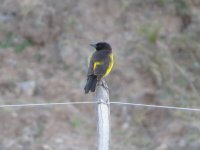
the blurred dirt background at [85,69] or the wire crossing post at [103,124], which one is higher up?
the blurred dirt background at [85,69]

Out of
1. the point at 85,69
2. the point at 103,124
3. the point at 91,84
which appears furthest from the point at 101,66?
the point at 85,69

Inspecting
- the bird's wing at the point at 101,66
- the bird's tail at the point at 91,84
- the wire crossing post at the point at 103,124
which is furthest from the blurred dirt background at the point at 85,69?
the wire crossing post at the point at 103,124

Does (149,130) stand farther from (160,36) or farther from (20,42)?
(20,42)

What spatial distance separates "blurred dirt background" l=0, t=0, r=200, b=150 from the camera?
28.3 ft

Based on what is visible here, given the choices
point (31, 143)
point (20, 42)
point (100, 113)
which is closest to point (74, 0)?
point (20, 42)

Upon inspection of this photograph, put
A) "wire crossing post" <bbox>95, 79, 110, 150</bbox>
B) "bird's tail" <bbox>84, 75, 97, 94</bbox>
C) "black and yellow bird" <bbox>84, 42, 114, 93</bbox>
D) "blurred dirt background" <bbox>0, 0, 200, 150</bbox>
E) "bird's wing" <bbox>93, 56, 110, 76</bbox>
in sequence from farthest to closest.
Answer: "blurred dirt background" <bbox>0, 0, 200, 150</bbox> → "bird's wing" <bbox>93, 56, 110, 76</bbox> → "black and yellow bird" <bbox>84, 42, 114, 93</bbox> → "bird's tail" <bbox>84, 75, 97, 94</bbox> → "wire crossing post" <bbox>95, 79, 110, 150</bbox>

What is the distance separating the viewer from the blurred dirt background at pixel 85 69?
8617 millimetres

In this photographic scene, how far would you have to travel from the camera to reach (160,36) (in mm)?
10352

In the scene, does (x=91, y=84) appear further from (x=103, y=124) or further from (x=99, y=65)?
(x=103, y=124)

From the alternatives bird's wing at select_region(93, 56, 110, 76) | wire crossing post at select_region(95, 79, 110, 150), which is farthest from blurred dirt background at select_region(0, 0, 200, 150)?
wire crossing post at select_region(95, 79, 110, 150)

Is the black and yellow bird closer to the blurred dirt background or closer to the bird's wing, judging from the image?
the bird's wing

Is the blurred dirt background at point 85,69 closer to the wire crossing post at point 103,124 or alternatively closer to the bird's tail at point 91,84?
the bird's tail at point 91,84

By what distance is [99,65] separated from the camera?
6574 millimetres

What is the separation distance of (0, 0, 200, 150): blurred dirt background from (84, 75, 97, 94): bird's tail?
2.35 metres
